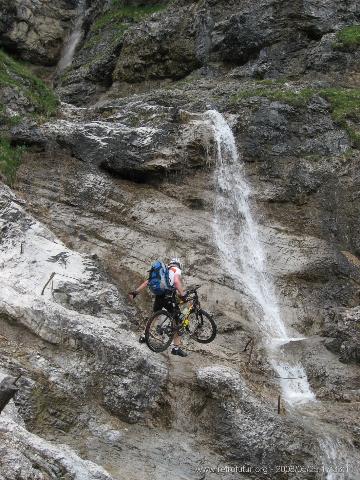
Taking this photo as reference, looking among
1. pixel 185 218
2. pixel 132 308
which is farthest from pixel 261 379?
pixel 185 218

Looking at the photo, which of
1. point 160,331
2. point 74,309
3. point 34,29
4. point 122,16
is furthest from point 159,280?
point 34,29

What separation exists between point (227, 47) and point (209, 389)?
20995 millimetres

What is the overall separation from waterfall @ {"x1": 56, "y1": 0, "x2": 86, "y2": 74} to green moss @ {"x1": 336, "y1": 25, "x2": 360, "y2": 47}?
57.3 ft

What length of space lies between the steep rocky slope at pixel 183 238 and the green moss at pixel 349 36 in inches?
4.3

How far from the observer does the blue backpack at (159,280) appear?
40.7ft

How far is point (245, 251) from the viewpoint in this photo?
1844cm

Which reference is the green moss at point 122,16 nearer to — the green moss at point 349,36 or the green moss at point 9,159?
the green moss at point 349,36

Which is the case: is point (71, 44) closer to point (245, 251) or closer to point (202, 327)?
point (245, 251)

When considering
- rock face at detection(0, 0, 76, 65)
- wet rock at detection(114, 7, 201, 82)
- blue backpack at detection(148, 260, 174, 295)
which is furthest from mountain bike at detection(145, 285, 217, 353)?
rock face at detection(0, 0, 76, 65)

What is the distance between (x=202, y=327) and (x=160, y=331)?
4.85 feet

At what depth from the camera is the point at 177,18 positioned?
3098 cm

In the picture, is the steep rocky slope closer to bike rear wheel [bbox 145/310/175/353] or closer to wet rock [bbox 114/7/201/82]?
wet rock [bbox 114/7/201/82]

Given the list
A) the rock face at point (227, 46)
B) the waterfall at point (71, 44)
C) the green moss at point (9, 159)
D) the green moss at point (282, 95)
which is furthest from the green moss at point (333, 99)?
the waterfall at point (71, 44)

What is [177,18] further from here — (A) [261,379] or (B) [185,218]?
(A) [261,379]
